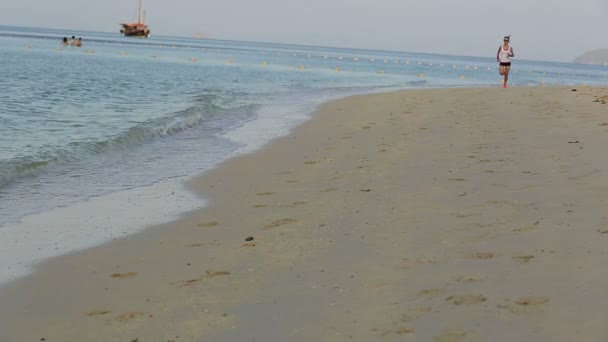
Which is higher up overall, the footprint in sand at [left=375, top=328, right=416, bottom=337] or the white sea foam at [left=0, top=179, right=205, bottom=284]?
the footprint in sand at [left=375, top=328, right=416, bottom=337]

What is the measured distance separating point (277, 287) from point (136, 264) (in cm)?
136

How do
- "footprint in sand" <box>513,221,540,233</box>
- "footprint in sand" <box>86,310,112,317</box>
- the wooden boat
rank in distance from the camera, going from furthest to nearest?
the wooden boat < "footprint in sand" <box>513,221,540,233</box> < "footprint in sand" <box>86,310,112,317</box>

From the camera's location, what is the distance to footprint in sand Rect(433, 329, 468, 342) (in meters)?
3.80

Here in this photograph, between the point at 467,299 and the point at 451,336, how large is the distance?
53 cm

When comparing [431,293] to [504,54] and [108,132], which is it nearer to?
[108,132]

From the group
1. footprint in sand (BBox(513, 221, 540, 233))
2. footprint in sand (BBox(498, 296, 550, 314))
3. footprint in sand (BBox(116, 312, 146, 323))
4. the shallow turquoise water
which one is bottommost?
the shallow turquoise water

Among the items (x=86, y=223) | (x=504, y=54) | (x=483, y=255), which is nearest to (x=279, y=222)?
(x=86, y=223)

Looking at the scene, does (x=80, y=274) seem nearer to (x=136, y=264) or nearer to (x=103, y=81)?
(x=136, y=264)

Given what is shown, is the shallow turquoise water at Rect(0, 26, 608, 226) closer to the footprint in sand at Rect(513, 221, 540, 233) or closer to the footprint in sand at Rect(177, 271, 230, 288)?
the footprint in sand at Rect(177, 271, 230, 288)

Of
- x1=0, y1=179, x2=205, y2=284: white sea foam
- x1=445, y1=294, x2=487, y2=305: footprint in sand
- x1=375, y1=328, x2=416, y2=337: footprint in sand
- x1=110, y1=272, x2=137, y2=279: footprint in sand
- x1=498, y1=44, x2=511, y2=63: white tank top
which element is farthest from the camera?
x1=498, y1=44, x2=511, y2=63: white tank top

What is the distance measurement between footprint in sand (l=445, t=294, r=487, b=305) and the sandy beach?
1cm

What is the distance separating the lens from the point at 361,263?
17.2ft

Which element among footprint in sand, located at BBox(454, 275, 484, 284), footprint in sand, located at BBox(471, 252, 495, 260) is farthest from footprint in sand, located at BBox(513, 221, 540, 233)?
footprint in sand, located at BBox(454, 275, 484, 284)

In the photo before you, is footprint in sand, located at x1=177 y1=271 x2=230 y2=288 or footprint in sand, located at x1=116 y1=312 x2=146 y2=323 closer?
footprint in sand, located at x1=116 y1=312 x2=146 y2=323
